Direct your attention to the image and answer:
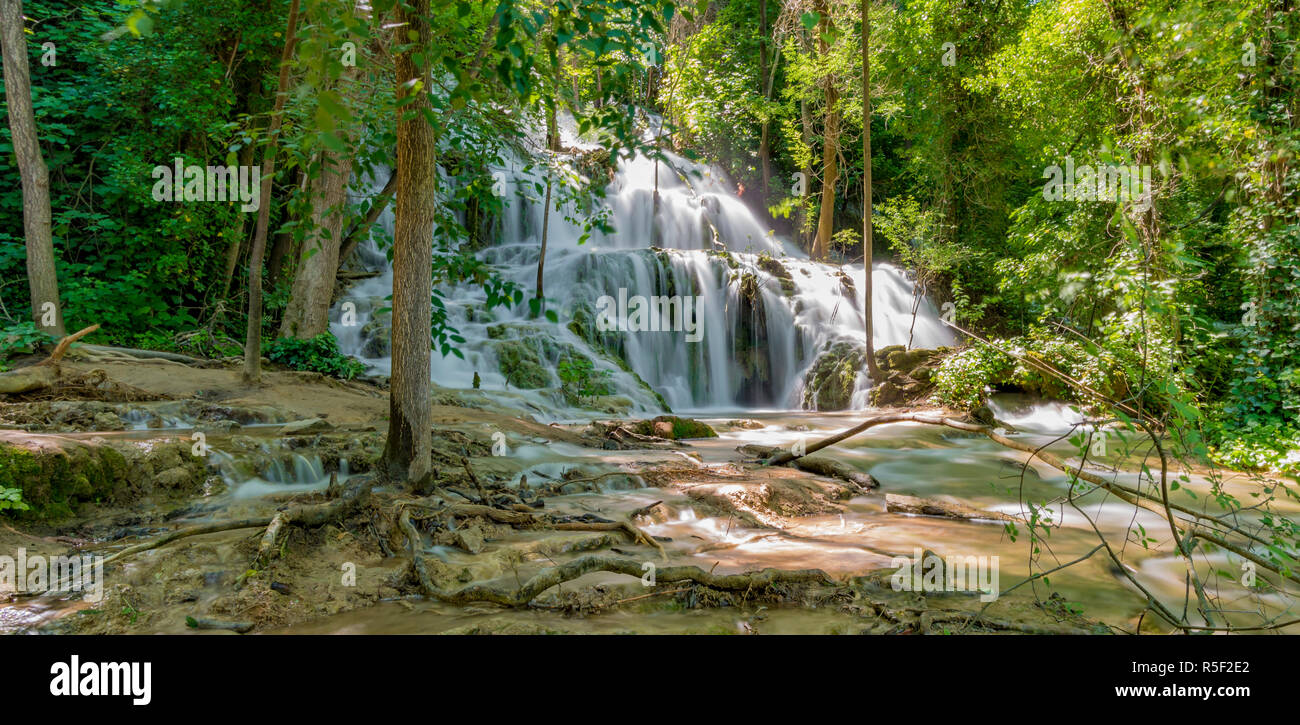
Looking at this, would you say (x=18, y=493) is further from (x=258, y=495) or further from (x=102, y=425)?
(x=102, y=425)

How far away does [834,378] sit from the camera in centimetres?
1738

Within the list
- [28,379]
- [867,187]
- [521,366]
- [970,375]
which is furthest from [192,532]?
[970,375]

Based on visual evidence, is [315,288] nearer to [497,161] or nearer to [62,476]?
[62,476]

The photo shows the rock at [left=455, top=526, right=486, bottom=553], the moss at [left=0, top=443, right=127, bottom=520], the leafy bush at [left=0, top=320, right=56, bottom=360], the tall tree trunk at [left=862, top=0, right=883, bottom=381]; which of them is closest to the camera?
the moss at [left=0, top=443, right=127, bottom=520]

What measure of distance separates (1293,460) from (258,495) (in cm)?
1182

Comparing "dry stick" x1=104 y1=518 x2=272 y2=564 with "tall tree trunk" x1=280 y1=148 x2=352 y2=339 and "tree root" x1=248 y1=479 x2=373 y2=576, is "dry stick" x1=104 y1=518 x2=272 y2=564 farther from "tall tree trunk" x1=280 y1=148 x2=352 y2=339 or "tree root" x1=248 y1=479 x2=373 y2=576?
"tall tree trunk" x1=280 y1=148 x2=352 y2=339

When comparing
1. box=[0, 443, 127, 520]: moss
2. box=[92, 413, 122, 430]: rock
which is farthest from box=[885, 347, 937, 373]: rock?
box=[0, 443, 127, 520]: moss

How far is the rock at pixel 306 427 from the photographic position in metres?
6.97

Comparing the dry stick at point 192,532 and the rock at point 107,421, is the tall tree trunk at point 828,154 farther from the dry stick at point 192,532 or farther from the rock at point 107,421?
the dry stick at point 192,532

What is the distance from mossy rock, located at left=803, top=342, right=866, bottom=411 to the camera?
17.1m

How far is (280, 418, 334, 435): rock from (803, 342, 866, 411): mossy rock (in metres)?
12.9

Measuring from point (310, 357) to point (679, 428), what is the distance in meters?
6.48

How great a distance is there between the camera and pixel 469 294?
17609 mm

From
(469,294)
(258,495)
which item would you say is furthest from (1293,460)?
(469,294)
